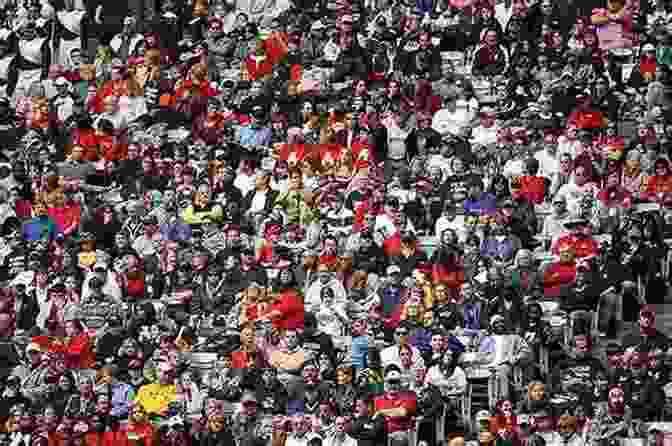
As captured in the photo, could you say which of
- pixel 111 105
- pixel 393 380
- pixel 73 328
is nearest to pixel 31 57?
pixel 111 105

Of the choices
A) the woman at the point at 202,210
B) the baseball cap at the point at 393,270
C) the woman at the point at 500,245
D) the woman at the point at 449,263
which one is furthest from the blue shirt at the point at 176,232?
the woman at the point at 500,245

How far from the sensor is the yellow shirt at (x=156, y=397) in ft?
117

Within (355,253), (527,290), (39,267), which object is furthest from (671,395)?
(39,267)

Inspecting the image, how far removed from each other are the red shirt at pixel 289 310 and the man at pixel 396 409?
6.79 ft

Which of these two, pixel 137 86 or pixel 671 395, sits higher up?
pixel 137 86

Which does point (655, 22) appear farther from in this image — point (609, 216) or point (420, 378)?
point (420, 378)

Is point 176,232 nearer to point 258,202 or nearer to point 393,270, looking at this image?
point 258,202

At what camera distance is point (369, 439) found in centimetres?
3416

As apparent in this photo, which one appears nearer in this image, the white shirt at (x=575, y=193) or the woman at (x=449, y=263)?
the woman at (x=449, y=263)

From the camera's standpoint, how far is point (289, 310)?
36.8 m

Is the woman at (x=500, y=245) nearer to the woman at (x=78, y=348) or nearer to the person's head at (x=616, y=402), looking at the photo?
the person's head at (x=616, y=402)

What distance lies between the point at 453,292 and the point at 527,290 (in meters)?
0.99

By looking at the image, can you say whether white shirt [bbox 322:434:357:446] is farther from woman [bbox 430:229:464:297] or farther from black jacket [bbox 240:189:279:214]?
black jacket [bbox 240:189:279:214]

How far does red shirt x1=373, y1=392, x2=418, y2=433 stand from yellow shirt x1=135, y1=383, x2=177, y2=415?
2.83m
